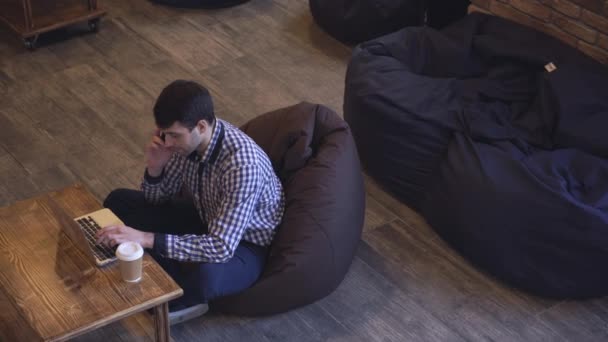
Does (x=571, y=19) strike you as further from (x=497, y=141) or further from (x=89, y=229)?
(x=89, y=229)

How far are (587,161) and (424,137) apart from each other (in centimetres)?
63

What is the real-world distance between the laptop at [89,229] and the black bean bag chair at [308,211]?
52 centimetres

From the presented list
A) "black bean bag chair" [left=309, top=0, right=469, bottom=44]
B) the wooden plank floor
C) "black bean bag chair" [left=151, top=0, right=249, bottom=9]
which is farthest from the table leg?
"black bean bag chair" [left=151, top=0, right=249, bottom=9]

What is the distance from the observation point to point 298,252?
9.55ft

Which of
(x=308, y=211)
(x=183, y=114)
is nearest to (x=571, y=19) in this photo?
(x=308, y=211)

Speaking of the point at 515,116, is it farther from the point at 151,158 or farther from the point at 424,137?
the point at 151,158

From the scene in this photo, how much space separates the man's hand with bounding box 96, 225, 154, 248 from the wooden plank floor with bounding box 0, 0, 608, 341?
467 mm

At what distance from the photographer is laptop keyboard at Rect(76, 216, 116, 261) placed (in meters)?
2.56

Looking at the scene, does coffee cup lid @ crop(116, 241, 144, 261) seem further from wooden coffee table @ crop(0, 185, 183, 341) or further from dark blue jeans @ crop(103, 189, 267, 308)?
dark blue jeans @ crop(103, 189, 267, 308)

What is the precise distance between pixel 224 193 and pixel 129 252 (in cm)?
39

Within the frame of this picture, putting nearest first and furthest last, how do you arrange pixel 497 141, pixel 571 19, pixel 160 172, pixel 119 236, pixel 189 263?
pixel 119 236
pixel 189 263
pixel 160 172
pixel 497 141
pixel 571 19

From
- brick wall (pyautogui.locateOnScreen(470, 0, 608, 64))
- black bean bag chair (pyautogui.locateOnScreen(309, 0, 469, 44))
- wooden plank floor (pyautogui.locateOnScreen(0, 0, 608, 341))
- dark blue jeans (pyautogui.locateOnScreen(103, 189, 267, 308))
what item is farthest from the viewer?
black bean bag chair (pyautogui.locateOnScreen(309, 0, 469, 44))

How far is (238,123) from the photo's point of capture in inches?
162

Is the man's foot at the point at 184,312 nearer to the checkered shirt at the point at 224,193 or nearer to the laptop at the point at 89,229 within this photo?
the checkered shirt at the point at 224,193
